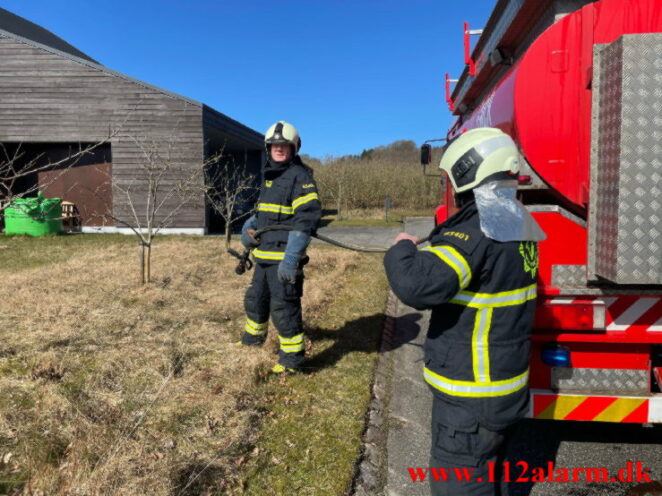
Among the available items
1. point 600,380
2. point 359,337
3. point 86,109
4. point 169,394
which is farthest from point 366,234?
point 600,380

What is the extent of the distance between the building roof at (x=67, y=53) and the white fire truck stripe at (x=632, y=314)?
13.0 metres

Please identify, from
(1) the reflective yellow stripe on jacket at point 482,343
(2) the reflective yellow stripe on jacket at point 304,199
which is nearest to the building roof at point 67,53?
(2) the reflective yellow stripe on jacket at point 304,199

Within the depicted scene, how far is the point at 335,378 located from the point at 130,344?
6.66ft

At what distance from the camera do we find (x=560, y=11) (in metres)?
2.64

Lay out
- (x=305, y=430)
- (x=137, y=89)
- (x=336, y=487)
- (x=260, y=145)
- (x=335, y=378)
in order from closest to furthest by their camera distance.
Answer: (x=336, y=487) < (x=305, y=430) < (x=335, y=378) < (x=137, y=89) < (x=260, y=145)

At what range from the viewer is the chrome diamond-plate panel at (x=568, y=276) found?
2373 millimetres

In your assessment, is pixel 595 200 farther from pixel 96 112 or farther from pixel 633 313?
pixel 96 112

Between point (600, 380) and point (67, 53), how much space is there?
59.3 ft

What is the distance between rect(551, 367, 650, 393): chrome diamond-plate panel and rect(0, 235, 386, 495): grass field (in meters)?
1.26

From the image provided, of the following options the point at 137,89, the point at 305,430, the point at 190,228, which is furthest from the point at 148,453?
the point at 137,89

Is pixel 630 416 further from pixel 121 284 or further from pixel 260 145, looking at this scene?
pixel 260 145

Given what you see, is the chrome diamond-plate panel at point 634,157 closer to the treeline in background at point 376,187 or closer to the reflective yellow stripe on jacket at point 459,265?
the reflective yellow stripe on jacket at point 459,265

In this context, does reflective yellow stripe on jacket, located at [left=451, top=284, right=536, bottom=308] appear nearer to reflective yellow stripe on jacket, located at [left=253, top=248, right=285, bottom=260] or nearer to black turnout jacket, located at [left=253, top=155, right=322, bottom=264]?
black turnout jacket, located at [left=253, top=155, right=322, bottom=264]

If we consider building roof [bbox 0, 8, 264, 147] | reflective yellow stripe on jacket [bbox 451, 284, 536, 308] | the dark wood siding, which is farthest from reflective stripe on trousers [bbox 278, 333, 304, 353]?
building roof [bbox 0, 8, 264, 147]
